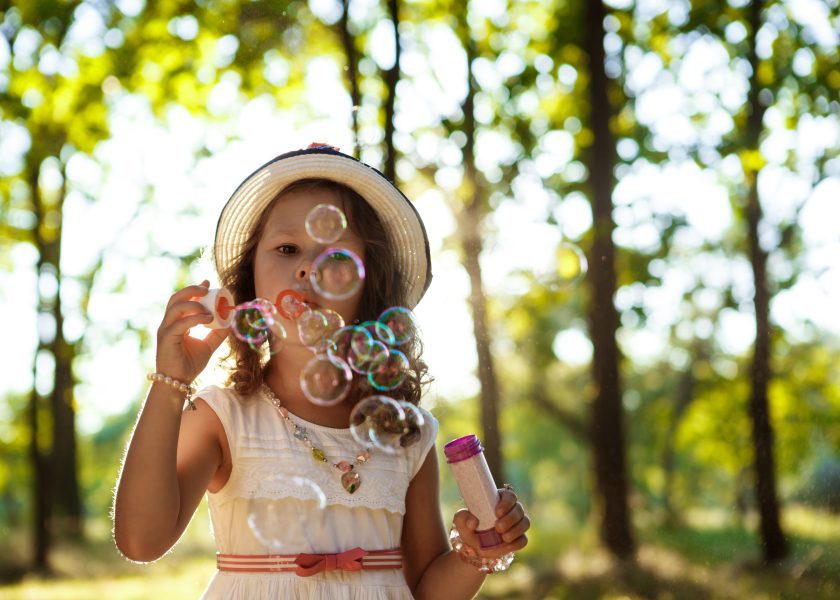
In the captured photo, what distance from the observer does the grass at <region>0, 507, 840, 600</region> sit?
22.1ft

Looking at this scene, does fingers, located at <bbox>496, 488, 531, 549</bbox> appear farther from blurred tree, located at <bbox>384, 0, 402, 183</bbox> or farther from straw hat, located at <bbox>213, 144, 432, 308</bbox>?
blurred tree, located at <bbox>384, 0, 402, 183</bbox>

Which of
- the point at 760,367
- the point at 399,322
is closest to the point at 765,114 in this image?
the point at 760,367

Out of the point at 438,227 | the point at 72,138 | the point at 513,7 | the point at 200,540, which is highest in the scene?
the point at 513,7

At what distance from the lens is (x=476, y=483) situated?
1793 mm

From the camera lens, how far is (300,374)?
2080mm

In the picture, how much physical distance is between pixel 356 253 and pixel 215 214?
16.5 inches

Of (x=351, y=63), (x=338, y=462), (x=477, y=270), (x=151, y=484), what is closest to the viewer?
(x=151, y=484)

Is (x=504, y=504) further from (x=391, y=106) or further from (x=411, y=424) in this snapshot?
(x=391, y=106)

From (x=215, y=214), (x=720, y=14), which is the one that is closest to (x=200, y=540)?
(x=720, y=14)

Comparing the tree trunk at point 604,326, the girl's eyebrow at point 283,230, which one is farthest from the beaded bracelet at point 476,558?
the tree trunk at point 604,326

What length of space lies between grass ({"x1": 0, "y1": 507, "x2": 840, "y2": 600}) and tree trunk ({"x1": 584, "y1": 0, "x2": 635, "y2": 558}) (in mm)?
391

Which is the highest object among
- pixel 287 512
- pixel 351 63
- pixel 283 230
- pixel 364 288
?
pixel 351 63

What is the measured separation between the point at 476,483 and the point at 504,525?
0.32 ft

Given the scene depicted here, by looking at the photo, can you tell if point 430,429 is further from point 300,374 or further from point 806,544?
point 806,544
